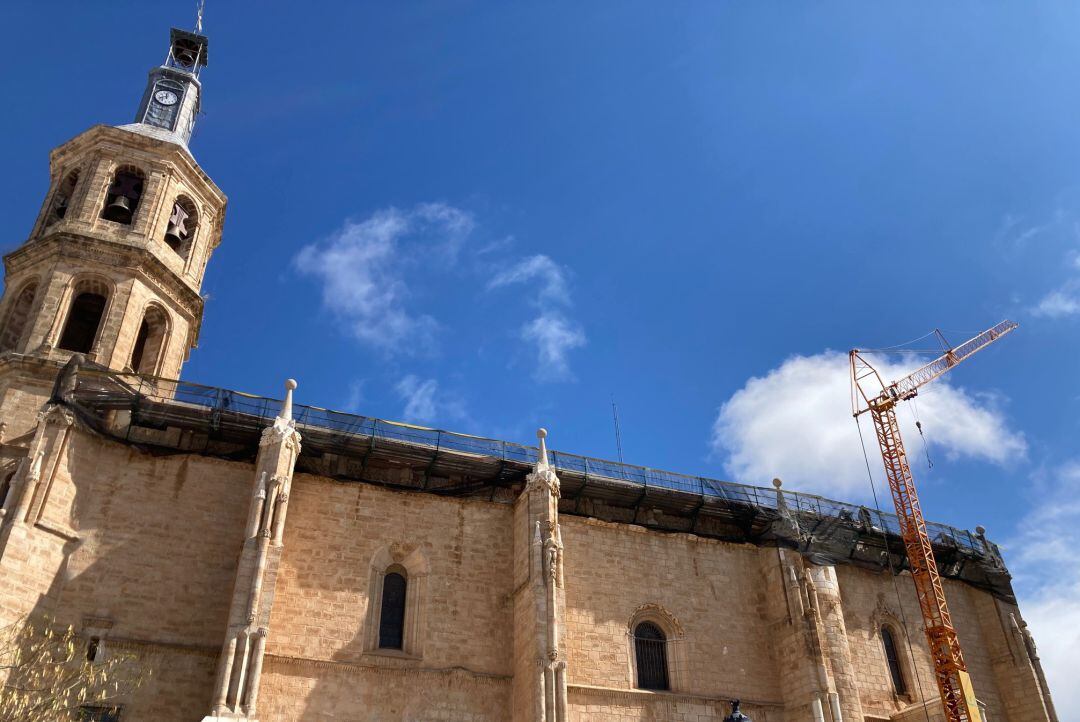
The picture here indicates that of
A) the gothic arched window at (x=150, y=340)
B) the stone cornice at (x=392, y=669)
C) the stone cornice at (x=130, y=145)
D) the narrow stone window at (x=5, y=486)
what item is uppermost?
the stone cornice at (x=130, y=145)

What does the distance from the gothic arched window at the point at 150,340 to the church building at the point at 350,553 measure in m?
0.06

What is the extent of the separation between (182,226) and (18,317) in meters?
5.35

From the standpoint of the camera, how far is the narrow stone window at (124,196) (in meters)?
26.7

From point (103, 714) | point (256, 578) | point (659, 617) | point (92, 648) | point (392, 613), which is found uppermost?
point (659, 617)

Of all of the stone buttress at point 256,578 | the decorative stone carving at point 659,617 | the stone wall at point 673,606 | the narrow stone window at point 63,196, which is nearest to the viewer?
the stone buttress at point 256,578

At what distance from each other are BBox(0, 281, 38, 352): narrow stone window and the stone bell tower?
0.03m

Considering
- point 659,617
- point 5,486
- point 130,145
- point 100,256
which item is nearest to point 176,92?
point 130,145

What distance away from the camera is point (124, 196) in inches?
1065

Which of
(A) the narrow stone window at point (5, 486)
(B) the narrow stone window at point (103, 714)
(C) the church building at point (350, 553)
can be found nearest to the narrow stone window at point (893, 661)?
(C) the church building at point (350, 553)

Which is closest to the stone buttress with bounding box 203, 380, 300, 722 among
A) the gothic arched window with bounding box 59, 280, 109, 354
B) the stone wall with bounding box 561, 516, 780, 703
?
the gothic arched window with bounding box 59, 280, 109, 354

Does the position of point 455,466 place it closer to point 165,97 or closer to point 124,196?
point 124,196

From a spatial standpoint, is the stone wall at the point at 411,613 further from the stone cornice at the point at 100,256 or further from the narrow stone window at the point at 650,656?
the stone cornice at the point at 100,256

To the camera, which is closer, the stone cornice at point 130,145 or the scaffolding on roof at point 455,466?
the scaffolding on roof at point 455,466

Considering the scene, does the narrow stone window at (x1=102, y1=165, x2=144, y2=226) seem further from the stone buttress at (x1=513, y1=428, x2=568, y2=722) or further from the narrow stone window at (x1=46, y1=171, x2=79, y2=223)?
the stone buttress at (x1=513, y1=428, x2=568, y2=722)
